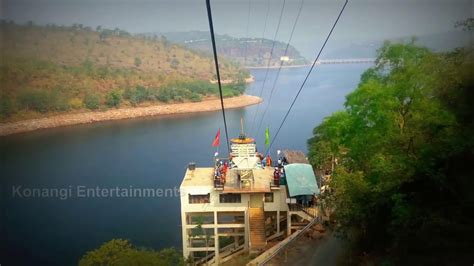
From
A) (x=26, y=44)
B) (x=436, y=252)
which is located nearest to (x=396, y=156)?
(x=436, y=252)

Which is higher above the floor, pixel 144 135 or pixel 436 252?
pixel 144 135

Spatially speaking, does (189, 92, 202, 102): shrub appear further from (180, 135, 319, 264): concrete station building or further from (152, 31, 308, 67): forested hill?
(152, 31, 308, 67): forested hill

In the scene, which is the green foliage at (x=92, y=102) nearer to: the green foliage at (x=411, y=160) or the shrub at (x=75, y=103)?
the shrub at (x=75, y=103)

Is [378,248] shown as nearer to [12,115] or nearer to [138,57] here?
[12,115]

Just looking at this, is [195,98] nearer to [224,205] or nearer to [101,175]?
[101,175]

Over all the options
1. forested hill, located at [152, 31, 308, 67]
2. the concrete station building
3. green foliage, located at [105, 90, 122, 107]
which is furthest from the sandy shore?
forested hill, located at [152, 31, 308, 67]

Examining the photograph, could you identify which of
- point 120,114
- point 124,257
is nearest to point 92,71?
point 120,114
